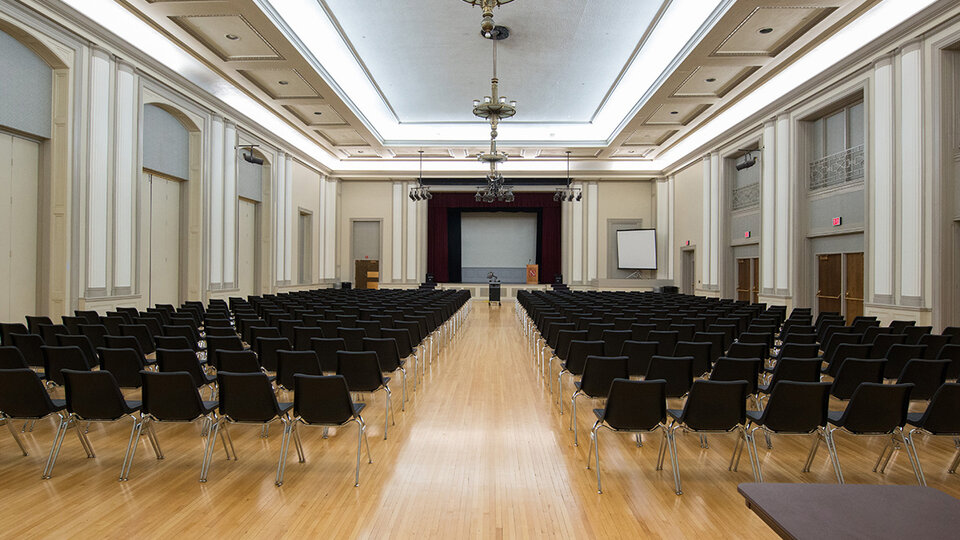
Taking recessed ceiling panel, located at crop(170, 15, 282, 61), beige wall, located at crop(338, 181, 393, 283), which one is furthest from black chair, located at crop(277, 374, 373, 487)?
beige wall, located at crop(338, 181, 393, 283)

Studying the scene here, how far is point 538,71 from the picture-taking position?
13.8 meters

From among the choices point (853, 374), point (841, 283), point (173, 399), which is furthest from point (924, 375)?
point (841, 283)

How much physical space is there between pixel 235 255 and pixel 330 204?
815 cm

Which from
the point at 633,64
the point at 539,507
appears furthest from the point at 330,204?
the point at 539,507

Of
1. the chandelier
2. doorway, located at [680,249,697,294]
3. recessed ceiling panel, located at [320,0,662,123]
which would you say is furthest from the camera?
doorway, located at [680,249,697,294]

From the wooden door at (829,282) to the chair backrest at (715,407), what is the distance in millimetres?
9277

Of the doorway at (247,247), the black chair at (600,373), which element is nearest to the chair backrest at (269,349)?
the black chair at (600,373)

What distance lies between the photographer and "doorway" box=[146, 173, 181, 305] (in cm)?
1170

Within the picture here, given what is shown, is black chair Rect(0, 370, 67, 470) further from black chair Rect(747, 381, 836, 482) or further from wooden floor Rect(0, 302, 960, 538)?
black chair Rect(747, 381, 836, 482)

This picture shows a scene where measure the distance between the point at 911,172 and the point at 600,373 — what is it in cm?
782

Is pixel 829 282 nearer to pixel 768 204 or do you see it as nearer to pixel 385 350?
pixel 768 204

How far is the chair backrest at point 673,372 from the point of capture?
4.54 meters

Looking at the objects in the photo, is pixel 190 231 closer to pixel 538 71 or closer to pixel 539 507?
pixel 538 71

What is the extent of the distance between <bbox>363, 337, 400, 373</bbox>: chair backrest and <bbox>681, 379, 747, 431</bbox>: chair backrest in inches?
118
